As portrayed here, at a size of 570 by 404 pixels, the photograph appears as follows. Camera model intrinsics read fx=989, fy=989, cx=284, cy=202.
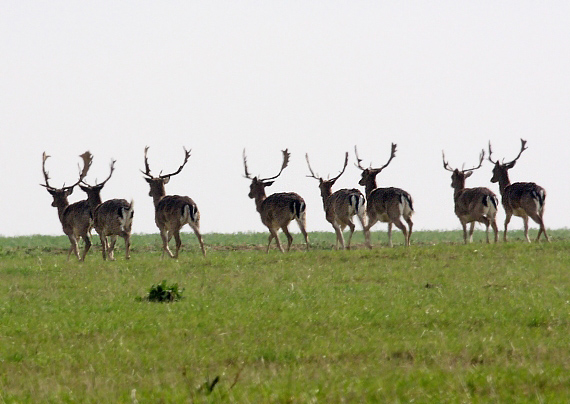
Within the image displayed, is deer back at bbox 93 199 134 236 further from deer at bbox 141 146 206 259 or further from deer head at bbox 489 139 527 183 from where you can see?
deer head at bbox 489 139 527 183

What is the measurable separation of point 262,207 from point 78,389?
1470 centimetres

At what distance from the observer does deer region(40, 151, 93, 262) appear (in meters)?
22.5

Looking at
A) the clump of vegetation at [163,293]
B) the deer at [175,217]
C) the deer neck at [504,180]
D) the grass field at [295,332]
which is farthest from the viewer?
the deer neck at [504,180]

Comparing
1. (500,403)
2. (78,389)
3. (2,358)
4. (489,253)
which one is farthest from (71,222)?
(500,403)

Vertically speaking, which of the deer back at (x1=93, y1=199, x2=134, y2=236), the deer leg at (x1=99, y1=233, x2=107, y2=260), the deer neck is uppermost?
the deer neck

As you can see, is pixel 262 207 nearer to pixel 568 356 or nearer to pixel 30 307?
pixel 30 307

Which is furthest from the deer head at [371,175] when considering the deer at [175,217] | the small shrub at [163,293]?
the small shrub at [163,293]

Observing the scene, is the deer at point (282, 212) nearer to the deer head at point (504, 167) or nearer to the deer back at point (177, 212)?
the deer back at point (177, 212)

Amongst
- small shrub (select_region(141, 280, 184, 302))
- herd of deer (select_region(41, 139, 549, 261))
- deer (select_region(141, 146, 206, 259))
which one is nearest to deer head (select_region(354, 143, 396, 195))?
herd of deer (select_region(41, 139, 549, 261))

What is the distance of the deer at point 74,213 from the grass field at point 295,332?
489 cm

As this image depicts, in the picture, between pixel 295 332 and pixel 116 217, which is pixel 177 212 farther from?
pixel 295 332

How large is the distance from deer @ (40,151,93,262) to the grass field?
489 cm

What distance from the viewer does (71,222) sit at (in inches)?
908

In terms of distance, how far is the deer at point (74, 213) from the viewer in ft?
74.0
